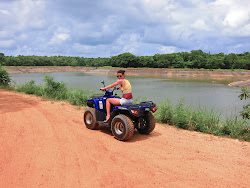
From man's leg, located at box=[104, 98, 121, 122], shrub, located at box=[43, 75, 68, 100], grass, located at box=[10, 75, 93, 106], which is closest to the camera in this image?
man's leg, located at box=[104, 98, 121, 122]

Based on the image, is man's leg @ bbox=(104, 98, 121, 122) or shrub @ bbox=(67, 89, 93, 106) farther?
shrub @ bbox=(67, 89, 93, 106)

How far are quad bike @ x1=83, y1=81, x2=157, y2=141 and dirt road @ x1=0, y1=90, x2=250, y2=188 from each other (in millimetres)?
232

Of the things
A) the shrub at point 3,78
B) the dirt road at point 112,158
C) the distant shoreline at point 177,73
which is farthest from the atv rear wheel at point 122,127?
the distant shoreline at point 177,73

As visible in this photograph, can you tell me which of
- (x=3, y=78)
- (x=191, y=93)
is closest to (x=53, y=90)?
(x=3, y=78)

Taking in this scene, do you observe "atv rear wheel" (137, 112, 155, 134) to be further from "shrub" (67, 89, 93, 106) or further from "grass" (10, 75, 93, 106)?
"grass" (10, 75, 93, 106)

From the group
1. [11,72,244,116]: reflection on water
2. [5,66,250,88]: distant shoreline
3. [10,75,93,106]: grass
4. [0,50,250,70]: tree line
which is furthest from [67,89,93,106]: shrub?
[0,50,250,70]: tree line

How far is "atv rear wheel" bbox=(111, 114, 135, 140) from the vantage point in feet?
16.4

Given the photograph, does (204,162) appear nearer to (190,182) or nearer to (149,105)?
(190,182)

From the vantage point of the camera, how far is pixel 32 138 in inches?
201

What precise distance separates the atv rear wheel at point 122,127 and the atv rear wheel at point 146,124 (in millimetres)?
720

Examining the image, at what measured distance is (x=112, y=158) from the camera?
13.8ft

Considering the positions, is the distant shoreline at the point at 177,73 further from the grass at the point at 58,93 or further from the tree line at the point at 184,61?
the grass at the point at 58,93

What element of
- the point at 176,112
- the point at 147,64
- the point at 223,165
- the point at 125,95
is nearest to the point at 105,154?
the point at 125,95

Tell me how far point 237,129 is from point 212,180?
3311 mm
